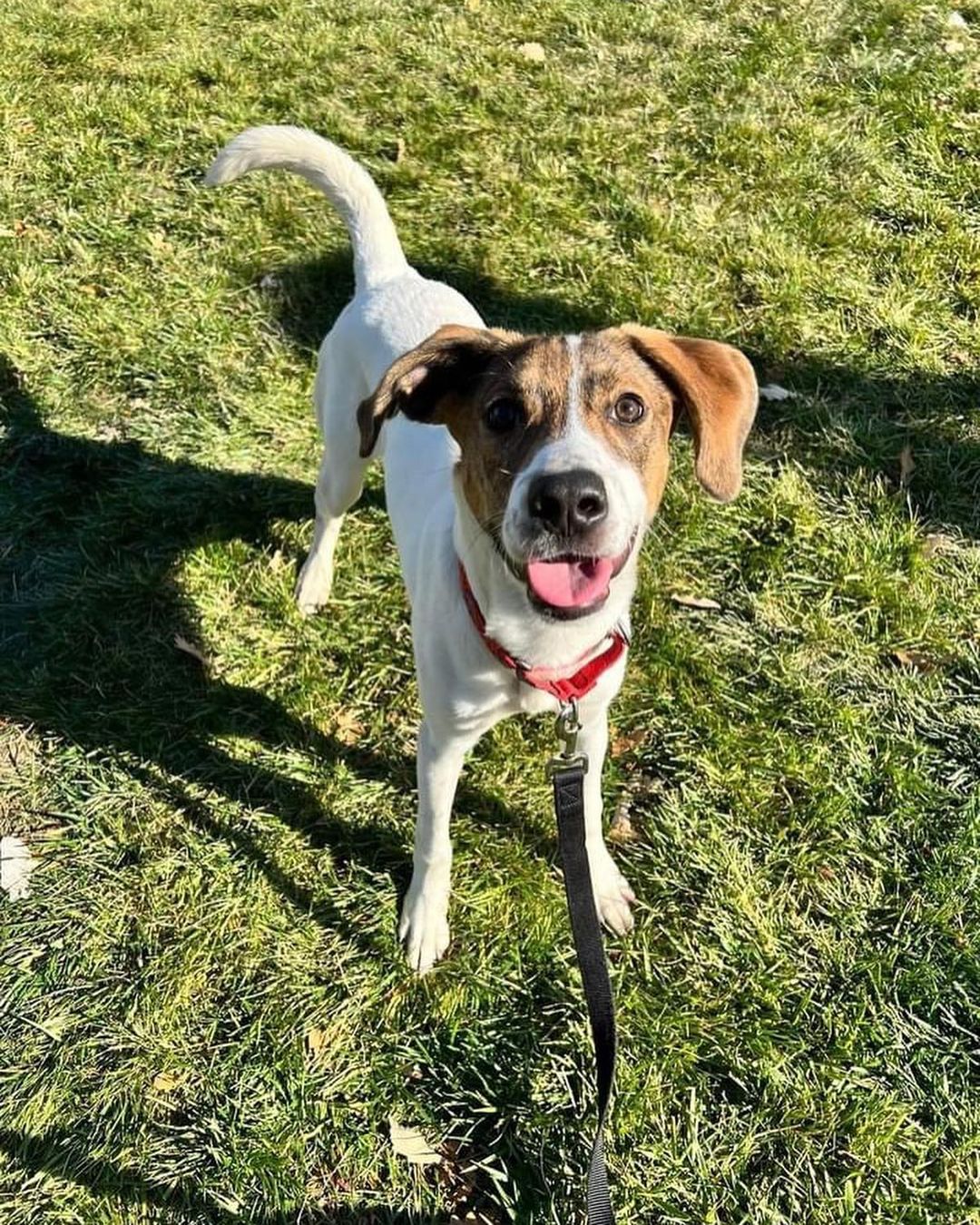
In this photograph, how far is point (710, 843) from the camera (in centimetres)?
353

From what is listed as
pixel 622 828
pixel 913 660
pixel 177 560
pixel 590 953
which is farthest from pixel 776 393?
pixel 590 953

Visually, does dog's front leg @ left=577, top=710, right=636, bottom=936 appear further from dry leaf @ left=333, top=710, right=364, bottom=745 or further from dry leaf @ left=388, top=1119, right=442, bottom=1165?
dry leaf @ left=333, top=710, right=364, bottom=745

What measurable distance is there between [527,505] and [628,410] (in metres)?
0.56

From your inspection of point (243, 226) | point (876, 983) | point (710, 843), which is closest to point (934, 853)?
point (876, 983)

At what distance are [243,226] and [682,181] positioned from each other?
2.79 meters

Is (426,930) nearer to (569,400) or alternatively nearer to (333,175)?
(569,400)

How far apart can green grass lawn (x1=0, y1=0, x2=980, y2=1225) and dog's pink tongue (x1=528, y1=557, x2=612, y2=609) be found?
1.50 metres

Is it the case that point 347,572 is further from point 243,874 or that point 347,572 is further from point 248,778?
point 243,874

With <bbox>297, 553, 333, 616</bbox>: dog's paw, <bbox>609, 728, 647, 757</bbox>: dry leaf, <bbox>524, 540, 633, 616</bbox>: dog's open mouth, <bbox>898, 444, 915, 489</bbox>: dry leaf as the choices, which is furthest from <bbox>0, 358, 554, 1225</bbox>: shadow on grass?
<bbox>898, 444, 915, 489</bbox>: dry leaf

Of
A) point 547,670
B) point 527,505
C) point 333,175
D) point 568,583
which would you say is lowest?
point 547,670

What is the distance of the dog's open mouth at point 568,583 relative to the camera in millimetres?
2322

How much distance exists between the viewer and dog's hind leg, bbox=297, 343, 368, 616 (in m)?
3.66

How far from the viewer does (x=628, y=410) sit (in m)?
2.59

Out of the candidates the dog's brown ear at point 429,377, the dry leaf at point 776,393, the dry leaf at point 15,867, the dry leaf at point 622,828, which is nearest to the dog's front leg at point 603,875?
the dry leaf at point 622,828
